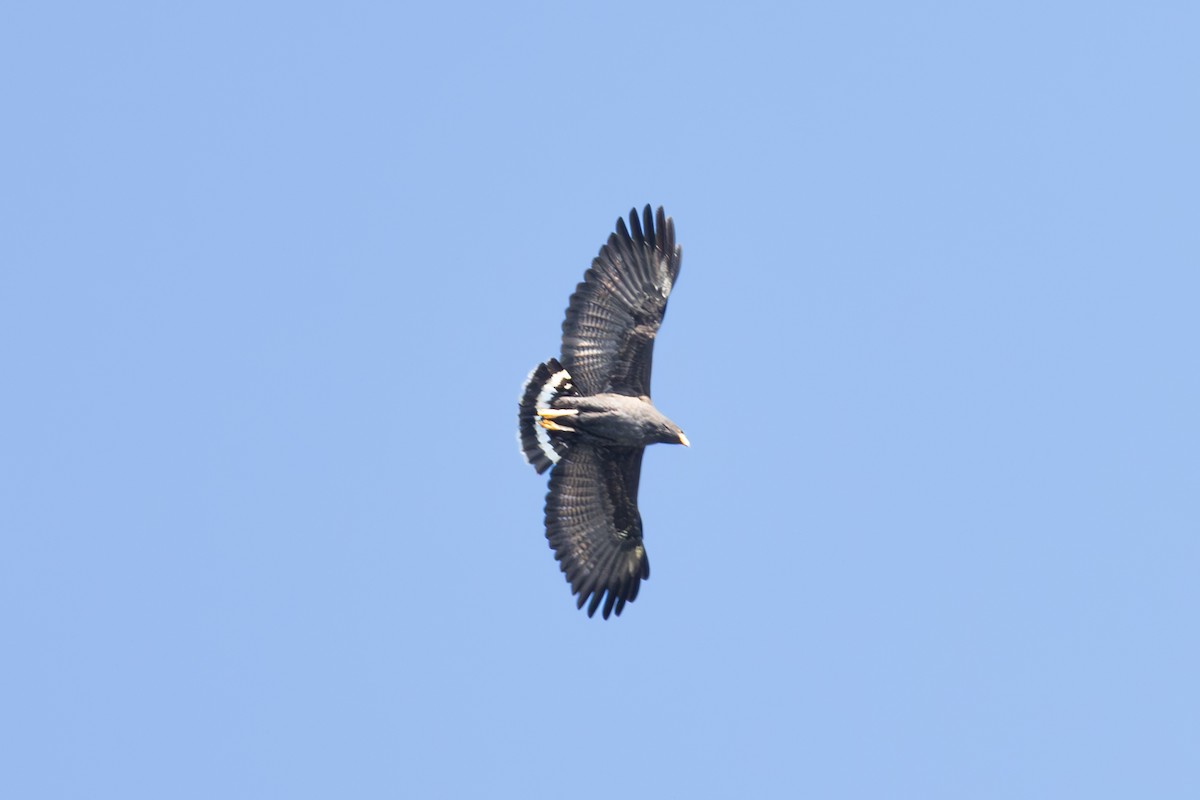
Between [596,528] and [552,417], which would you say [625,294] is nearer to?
[552,417]

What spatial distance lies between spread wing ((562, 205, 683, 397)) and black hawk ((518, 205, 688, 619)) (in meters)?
0.01

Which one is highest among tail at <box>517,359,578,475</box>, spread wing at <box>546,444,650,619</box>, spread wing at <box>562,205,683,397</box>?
spread wing at <box>562,205,683,397</box>

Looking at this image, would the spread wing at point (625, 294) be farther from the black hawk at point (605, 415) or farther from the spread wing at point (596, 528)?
the spread wing at point (596, 528)

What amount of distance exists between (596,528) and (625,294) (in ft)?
12.2

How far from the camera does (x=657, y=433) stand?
29.7 meters

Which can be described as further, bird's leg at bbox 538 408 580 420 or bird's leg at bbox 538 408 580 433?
bird's leg at bbox 538 408 580 433

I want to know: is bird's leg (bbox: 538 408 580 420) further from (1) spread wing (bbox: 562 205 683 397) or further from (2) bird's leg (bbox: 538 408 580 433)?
(1) spread wing (bbox: 562 205 683 397)

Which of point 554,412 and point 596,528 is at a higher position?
point 554,412

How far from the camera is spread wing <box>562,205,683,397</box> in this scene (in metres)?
29.5

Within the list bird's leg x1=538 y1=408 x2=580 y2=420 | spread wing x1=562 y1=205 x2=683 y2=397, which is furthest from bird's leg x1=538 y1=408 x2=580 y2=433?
spread wing x1=562 y1=205 x2=683 y2=397

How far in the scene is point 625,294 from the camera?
29453 millimetres

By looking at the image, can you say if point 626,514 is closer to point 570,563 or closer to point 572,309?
point 570,563

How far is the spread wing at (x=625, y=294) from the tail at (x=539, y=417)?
348 millimetres

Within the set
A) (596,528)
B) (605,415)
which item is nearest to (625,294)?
(605,415)
